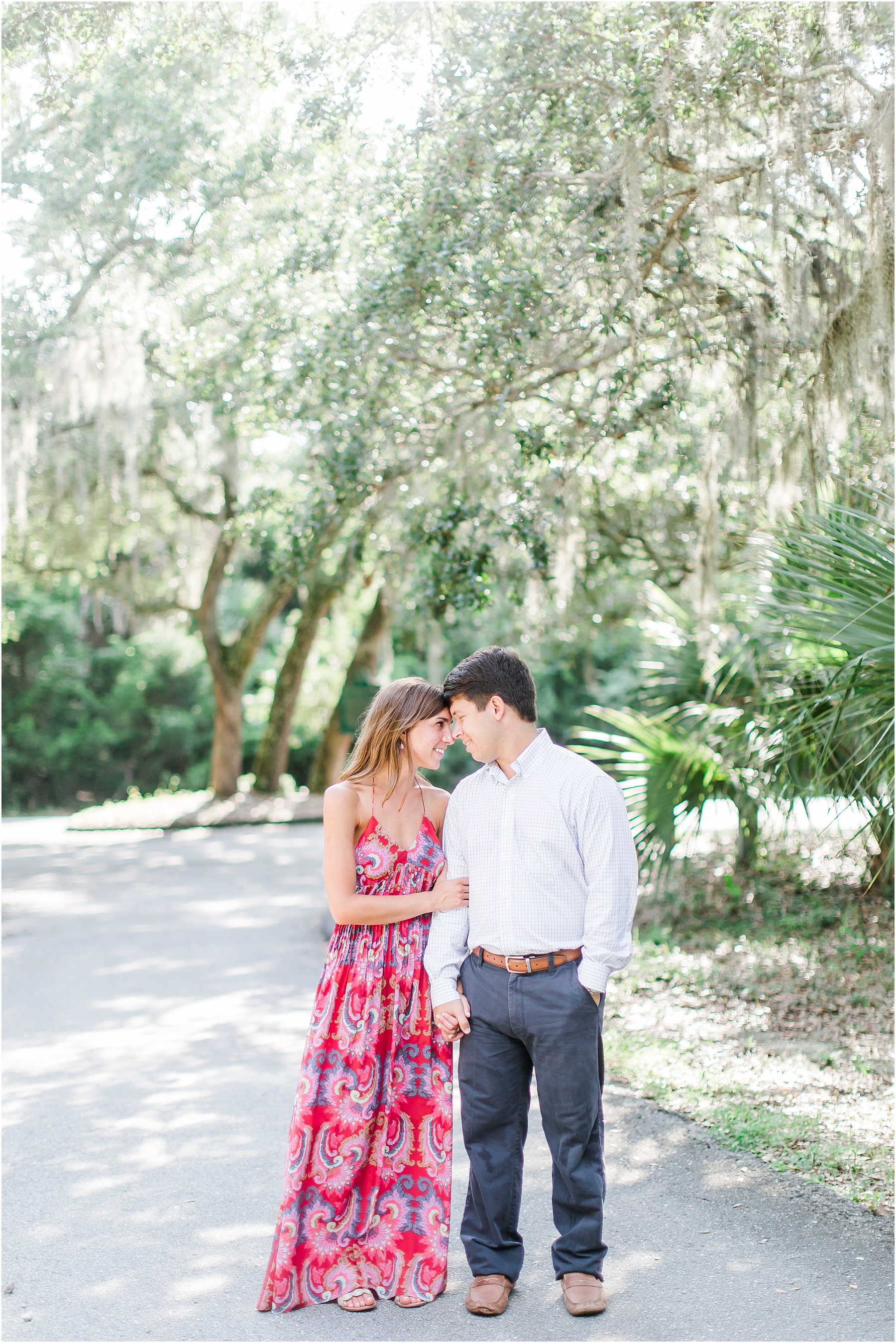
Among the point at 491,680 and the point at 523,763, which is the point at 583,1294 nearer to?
the point at 523,763

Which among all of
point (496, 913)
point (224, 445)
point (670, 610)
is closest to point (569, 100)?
point (670, 610)

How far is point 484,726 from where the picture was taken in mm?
3236

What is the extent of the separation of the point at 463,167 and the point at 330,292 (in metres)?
1.32

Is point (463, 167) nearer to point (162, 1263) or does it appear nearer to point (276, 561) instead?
point (276, 561)

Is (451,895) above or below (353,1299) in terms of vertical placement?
above

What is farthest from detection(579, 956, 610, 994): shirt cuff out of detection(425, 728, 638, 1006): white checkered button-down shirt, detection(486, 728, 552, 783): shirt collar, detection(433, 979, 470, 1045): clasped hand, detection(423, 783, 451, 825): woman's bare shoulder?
detection(423, 783, 451, 825): woman's bare shoulder

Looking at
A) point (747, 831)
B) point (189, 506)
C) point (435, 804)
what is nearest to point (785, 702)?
point (747, 831)

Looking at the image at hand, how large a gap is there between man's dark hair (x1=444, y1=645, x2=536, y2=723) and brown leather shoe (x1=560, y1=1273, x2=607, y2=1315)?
5.28ft

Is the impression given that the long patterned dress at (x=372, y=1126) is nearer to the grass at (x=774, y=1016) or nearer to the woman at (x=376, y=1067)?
the woman at (x=376, y=1067)

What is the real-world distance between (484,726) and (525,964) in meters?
0.69

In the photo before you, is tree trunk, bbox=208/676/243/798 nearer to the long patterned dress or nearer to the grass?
the grass

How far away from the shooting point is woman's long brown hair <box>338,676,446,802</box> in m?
3.36

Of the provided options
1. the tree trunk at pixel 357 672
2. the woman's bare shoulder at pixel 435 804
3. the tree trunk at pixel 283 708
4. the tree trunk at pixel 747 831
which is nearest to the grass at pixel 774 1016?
the tree trunk at pixel 747 831

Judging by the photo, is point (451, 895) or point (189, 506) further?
point (189, 506)
